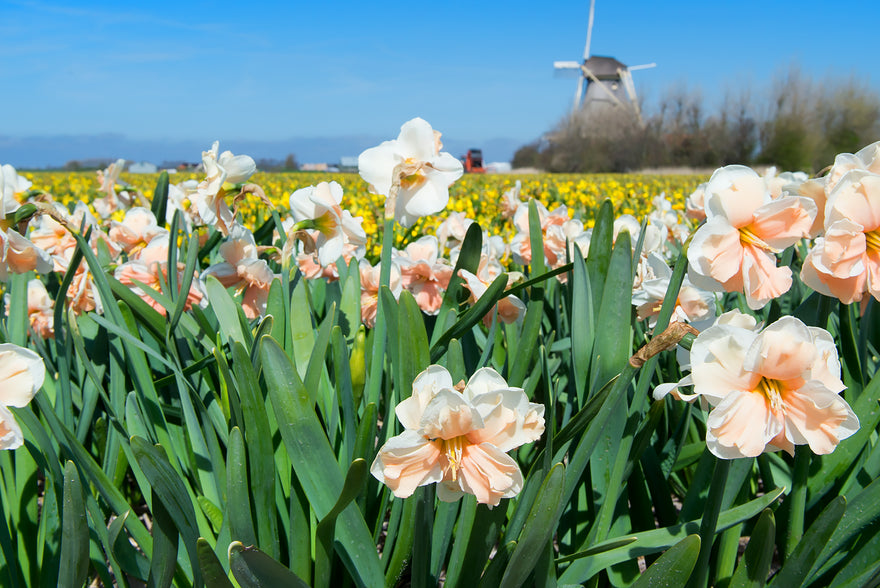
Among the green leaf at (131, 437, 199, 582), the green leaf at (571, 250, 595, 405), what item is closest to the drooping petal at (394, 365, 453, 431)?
A: the green leaf at (131, 437, 199, 582)

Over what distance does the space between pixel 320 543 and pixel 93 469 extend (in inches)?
16.6

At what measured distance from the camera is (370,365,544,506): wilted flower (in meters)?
0.79

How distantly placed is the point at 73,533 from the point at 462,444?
609 mm

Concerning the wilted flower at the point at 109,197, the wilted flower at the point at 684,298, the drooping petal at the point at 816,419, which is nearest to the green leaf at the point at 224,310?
the wilted flower at the point at 684,298

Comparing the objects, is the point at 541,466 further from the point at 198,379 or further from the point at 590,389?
the point at 198,379

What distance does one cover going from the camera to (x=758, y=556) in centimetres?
102

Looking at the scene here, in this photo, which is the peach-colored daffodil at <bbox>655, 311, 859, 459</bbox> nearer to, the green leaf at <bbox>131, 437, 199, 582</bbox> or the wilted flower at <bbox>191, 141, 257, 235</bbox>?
the green leaf at <bbox>131, 437, 199, 582</bbox>

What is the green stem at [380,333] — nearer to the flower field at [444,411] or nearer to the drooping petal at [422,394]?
the flower field at [444,411]

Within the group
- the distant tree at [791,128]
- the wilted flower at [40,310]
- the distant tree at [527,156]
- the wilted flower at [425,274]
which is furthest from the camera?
the distant tree at [527,156]

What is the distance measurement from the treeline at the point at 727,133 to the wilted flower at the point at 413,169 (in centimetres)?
3220

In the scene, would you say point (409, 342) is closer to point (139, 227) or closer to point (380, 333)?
point (380, 333)

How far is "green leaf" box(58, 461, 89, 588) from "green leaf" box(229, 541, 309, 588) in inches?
10.1

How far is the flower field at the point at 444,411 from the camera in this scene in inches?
32.8

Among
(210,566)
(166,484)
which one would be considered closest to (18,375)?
(166,484)
